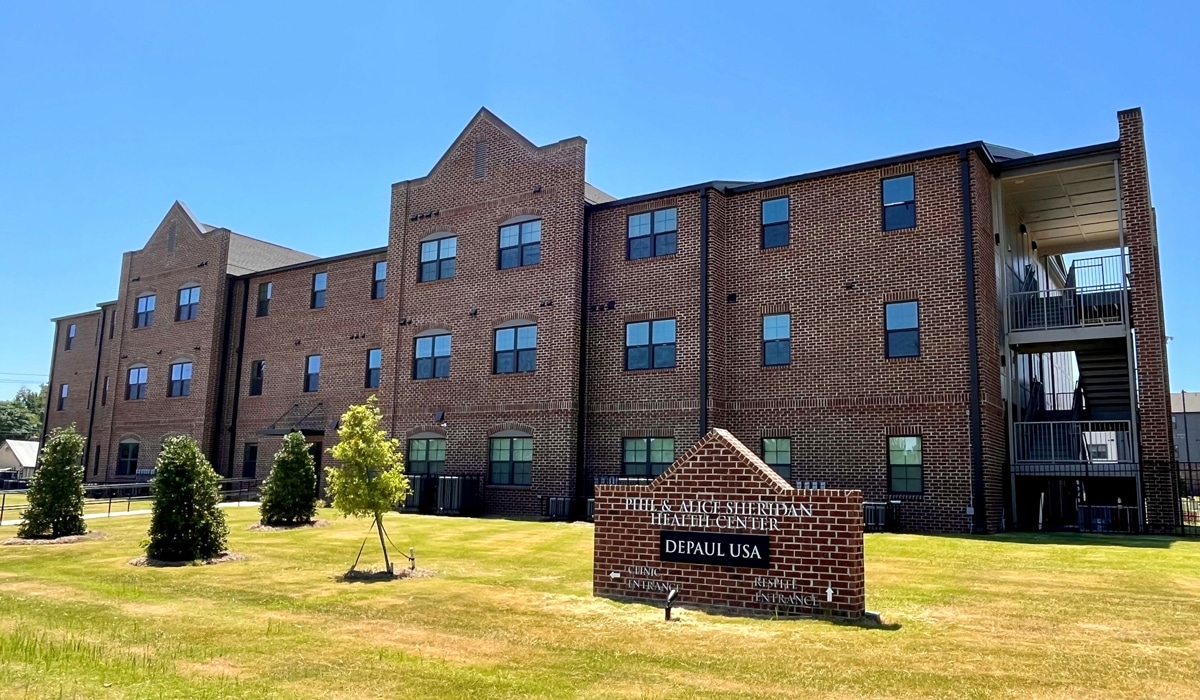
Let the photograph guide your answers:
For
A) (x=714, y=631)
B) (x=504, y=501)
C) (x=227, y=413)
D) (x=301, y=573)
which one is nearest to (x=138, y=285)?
(x=227, y=413)

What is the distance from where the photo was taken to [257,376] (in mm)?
36969

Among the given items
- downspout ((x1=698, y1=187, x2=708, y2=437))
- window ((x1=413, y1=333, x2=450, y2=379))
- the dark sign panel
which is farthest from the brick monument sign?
window ((x1=413, y1=333, x2=450, y2=379))

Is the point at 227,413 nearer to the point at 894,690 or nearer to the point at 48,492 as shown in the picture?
the point at 48,492

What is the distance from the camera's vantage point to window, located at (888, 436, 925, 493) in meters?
21.3

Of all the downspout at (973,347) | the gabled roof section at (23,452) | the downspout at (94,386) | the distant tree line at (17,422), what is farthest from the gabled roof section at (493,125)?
the distant tree line at (17,422)

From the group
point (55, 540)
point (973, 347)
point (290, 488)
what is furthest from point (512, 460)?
point (973, 347)

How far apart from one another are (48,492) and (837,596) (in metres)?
17.6

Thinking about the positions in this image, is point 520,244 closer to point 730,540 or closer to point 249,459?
point 249,459

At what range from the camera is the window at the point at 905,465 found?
69.9 feet

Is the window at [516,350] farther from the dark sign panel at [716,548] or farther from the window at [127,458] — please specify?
the window at [127,458]

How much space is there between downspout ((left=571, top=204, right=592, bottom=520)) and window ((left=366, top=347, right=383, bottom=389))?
9.92m

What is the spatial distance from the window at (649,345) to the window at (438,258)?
7.34 meters

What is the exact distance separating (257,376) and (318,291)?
508 cm

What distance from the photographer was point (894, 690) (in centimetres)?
677
